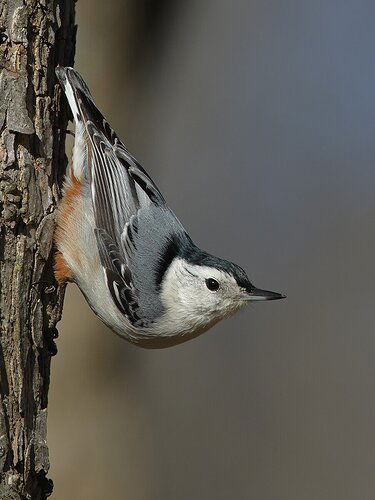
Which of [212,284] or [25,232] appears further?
[212,284]

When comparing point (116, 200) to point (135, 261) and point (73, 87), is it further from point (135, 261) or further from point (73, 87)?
point (73, 87)

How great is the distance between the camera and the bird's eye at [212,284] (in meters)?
2.77

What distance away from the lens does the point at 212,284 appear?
278cm

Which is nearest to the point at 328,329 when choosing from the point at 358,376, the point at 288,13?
the point at 358,376

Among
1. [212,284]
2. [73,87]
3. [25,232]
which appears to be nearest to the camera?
[25,232]

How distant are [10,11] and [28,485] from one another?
133 centimetres

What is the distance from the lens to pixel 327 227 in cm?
468

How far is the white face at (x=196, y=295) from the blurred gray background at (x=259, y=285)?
104 cm

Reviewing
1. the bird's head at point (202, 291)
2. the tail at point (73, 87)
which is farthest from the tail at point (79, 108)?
the bird's head at point (202, 291)

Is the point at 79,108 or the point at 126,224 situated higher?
the point at 79,108

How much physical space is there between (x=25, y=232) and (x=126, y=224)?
436mm

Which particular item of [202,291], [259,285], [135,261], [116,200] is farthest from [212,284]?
[259,285]

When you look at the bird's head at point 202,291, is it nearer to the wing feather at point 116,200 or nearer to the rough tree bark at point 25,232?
the wing feather at point 116,200

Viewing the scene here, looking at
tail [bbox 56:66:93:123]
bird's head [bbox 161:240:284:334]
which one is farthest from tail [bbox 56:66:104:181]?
bird's head [bbox 161:240:284:334]
